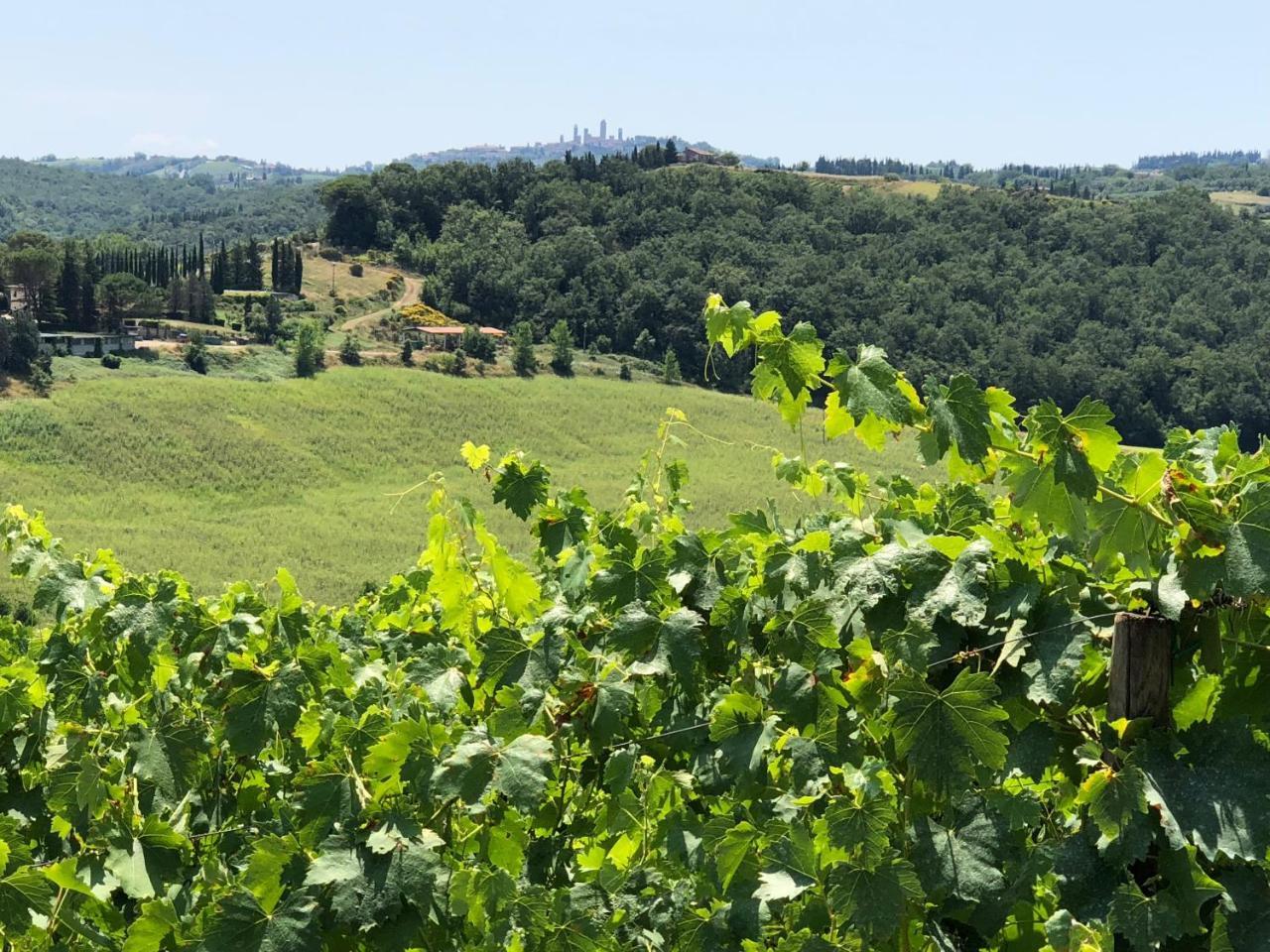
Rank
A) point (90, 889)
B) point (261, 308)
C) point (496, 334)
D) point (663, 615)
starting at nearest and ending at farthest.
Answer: point (663, 615)
point (90, 889)
point (261, 308)
point (496, 334)

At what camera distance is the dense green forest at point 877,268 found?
76375 mm

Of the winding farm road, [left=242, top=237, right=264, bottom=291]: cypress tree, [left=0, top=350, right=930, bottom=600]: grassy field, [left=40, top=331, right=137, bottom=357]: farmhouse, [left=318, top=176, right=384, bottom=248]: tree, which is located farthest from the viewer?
[left=318, top=176, right=384, bottom=248]: tree

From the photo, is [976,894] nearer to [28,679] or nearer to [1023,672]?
[1023,672]

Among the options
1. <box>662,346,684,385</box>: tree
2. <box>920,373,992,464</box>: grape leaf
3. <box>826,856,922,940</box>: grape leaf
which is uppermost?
<box>920,373,992,464</box>: grape leaf

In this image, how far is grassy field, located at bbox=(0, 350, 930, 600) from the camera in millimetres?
41406

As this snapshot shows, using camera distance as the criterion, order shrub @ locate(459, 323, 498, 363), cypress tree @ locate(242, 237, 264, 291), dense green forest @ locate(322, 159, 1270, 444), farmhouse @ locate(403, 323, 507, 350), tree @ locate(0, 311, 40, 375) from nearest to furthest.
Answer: tree @ locate(0, 311, 40, 375)
shrub @ locate(459, 323, 498, 363)
farmhouse @ locate(403, 323, 507, 350)
dense green forest @ locate(322, 159, 1270, 444)
cypress tree @ locate(242, 237, 264, 291)

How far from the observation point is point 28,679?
311 cm

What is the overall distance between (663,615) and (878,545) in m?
0.45

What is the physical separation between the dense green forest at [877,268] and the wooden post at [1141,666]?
71.2 meters

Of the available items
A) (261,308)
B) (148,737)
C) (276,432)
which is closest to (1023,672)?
(148,737)

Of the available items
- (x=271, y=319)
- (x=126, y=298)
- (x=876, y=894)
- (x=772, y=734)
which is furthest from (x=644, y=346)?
(x=876, y=894)

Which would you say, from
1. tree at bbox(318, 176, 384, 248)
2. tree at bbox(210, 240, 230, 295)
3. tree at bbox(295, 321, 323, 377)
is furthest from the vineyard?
tree at bbox(318, 176, 384, 248)

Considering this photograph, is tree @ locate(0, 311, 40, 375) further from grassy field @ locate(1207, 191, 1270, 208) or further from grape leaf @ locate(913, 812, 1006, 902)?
grassy field @ locate(1207, 191, 1270, 208)

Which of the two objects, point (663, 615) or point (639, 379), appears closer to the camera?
point (663, 615)
